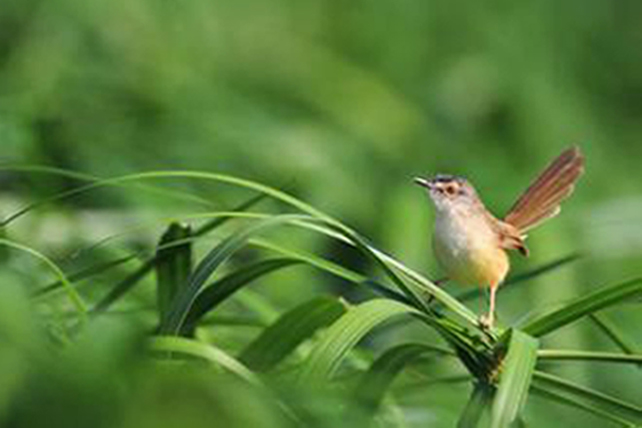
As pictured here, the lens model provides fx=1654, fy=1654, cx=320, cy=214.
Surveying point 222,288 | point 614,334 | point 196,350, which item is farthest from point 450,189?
point 196,350

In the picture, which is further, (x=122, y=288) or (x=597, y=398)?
(x=122, y=288)

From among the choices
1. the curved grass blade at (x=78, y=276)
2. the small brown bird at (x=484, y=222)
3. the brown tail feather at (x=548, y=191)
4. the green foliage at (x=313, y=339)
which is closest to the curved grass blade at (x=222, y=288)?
the green foliage at (x=313, y=339)

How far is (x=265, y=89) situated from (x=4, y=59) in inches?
70.4

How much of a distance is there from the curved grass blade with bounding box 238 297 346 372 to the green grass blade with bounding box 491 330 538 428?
485 mm

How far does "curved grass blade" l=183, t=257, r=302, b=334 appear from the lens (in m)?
2.97

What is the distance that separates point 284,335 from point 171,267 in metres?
0.25

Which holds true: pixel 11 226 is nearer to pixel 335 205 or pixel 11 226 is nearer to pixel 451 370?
pixel 451 370

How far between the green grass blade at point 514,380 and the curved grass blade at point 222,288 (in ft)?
1.72

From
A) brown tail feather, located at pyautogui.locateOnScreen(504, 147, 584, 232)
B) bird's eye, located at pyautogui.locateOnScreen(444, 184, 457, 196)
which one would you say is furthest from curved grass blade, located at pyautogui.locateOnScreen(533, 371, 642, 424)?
bird's eye, located at pyautogui.locateOnScreen(444, 184, 457, 196)

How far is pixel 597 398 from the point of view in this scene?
105 inches

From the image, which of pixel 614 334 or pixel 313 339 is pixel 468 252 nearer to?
pixel 313 339

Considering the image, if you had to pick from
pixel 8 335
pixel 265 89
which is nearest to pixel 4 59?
pixel 265 89

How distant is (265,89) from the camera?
8102 mm

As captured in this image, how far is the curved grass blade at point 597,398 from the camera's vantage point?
2652mm
